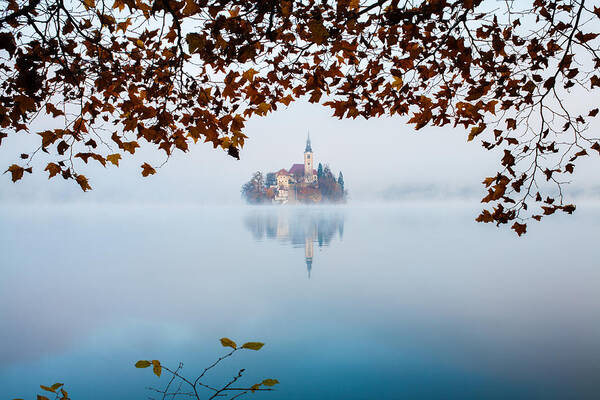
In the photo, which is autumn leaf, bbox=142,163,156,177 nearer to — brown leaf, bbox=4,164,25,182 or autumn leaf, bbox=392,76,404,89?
brown leaf, bbox=4,164,25,182

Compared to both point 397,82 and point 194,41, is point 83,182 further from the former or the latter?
point 397,82

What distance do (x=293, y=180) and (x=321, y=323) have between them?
8897cm

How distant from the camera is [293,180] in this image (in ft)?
322

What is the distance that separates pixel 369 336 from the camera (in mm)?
8617

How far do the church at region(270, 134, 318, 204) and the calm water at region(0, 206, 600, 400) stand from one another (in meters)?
78.4

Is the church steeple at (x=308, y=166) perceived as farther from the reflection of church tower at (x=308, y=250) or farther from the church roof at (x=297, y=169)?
the reflection of church tower at (x=308, y=250)

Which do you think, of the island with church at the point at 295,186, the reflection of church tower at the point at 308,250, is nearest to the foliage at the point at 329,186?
the island with church at the point at 295,186

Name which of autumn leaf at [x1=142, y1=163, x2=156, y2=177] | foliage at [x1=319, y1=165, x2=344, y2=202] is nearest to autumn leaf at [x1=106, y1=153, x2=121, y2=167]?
autumn leaf at [x1=142, y1=163, x2=156, y2=177]

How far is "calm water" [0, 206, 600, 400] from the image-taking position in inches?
258

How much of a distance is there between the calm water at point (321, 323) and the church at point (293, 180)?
7835 centimetres

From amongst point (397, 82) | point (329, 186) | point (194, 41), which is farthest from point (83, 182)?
point (329, 186)

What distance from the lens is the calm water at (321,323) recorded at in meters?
6.55

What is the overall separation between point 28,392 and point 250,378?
3.98 metres

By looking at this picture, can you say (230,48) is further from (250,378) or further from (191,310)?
(191,310)
